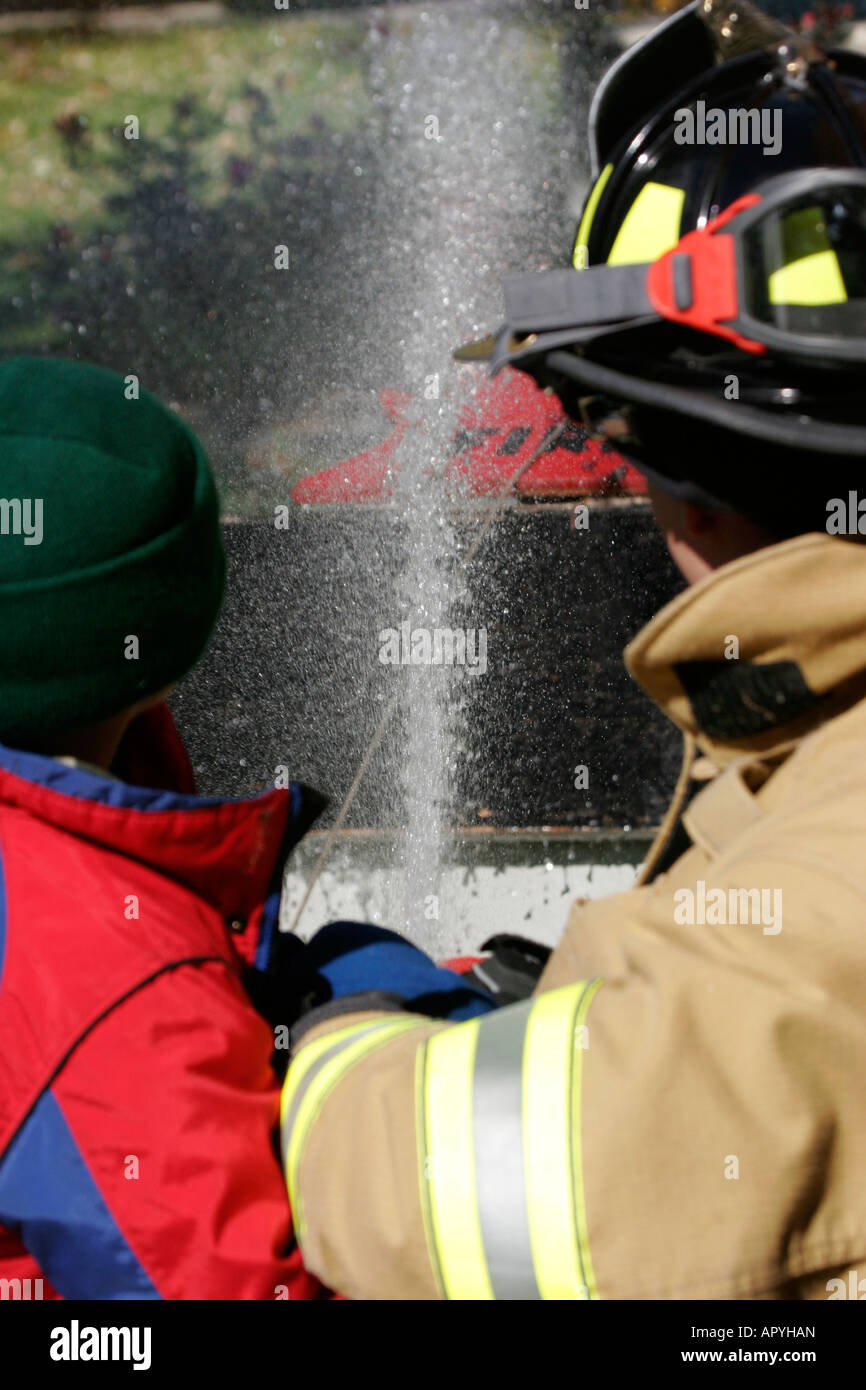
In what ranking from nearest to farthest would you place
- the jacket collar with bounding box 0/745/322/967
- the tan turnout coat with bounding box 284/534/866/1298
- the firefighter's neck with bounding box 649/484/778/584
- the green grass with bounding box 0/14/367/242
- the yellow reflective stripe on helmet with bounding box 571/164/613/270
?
1. the tan turnout coat with bounding box 284/534/866/1298
2. the jacket collar with bounding box 0/745/322/967
3. the firefighter's neck with bounding box 649/484/778/584
4. the yellow reflective stripe on helmet with bounding box 571/164/613/270
5. the green grass with bounding box 0/14/367/242

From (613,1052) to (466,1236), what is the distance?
20 cm

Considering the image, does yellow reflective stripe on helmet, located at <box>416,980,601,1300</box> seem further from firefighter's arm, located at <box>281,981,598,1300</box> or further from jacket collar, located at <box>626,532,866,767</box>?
jacket collar, located at <box>626,532,866,767</box>

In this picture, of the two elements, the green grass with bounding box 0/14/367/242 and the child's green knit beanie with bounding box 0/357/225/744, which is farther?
the green grass with bounding box 0/14/367/242

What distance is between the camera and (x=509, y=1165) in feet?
3.46

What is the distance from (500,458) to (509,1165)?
89.3 inches

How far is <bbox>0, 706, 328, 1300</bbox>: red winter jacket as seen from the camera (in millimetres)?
1107

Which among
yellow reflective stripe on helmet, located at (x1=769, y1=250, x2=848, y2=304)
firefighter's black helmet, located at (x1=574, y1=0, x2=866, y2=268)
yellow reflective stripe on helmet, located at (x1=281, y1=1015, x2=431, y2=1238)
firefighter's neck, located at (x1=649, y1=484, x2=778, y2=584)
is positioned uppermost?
firefighter's black helmet, located at (x1=574, y1=0, x2=866, y2=268)

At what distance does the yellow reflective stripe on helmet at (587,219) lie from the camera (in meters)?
1.50

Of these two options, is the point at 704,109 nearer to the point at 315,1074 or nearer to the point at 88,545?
the point at 88,545

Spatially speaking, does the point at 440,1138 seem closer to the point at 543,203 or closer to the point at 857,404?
the point at 857,404

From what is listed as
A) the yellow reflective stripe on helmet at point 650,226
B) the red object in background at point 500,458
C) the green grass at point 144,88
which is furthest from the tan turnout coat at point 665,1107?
the green grass at point 144,88

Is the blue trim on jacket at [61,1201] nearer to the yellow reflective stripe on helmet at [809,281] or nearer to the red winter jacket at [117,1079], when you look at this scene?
the red winter jacket at [117,1079]

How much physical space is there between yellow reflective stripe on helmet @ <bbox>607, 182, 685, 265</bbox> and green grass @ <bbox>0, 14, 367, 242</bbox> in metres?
2.98

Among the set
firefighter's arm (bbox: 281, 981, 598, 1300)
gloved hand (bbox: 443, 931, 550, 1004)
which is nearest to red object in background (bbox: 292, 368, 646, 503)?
gloved hand (bbox: 443, 931, 550, 1004)
